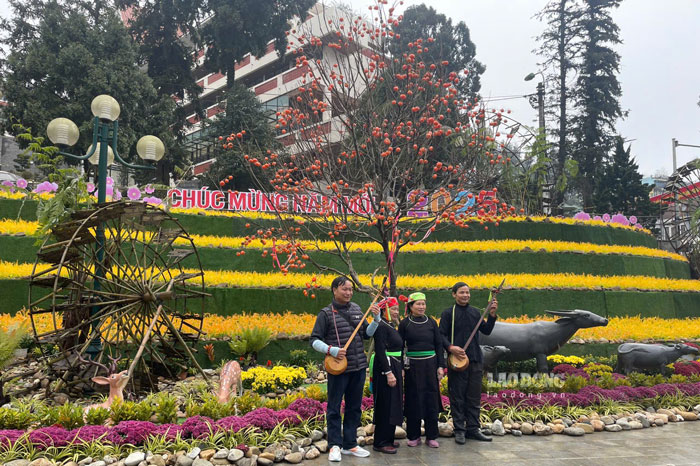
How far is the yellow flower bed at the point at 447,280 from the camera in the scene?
12609mm

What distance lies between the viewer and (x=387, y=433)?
574 cm

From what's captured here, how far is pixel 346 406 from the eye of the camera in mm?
5613

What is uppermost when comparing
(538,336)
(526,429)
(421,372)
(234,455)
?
(421,372)

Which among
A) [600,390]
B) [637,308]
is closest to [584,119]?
[637,308]

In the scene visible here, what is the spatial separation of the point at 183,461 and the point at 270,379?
3.55 m

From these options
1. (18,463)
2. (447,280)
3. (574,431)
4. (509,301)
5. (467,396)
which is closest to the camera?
(18,463)

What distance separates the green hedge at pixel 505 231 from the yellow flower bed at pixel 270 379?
29.2 ft

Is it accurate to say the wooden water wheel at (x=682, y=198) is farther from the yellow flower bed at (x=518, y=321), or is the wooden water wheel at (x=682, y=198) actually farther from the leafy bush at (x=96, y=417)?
the leafy bush at (x=96, y=417)

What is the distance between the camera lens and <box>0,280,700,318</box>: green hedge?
12.1m

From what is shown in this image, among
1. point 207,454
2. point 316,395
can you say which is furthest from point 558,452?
point 207,454

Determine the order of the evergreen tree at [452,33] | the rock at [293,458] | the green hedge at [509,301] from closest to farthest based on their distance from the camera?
the rock at [293,458] < the green hedge at [509,301] < the evergreen tree at [452,33]

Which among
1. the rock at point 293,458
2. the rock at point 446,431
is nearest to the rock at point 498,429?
the rock at point 446,431

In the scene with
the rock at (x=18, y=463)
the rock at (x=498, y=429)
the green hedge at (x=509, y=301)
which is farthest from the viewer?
the green hedge at (x=509, y=301)

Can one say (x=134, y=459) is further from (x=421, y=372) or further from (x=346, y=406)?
(x=421, y=372)
